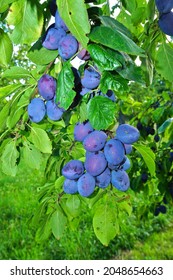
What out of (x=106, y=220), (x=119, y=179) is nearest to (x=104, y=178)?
(x=119, y=179)

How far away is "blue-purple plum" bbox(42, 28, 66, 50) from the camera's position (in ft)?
2.65

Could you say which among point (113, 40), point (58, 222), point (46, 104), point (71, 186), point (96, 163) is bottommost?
point (58, 222)

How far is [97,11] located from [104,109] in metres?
0.21

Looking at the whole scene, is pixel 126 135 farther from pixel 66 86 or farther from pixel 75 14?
pixel 75 14

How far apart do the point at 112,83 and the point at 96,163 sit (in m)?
0.23

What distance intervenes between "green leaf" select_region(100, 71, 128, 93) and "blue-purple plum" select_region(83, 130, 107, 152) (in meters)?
0.17

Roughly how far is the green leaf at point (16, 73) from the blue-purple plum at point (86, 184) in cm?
33

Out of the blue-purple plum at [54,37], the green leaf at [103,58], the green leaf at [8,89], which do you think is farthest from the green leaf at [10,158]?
the green leaf at [103,58]

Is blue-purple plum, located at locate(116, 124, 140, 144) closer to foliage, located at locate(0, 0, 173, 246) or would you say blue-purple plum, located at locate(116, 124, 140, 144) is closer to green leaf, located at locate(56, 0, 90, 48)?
foliage, located at locate(0, 0, 173, 246)

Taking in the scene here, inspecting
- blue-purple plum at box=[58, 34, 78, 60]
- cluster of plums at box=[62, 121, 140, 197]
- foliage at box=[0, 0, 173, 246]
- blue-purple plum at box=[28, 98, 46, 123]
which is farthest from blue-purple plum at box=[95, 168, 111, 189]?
blue-purple plum at box=[58, 34, 78, 60]

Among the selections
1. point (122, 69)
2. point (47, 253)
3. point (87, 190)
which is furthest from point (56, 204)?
point (47, 253)

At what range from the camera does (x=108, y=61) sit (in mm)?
708

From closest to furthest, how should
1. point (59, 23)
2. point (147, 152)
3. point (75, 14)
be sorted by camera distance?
point (75, 14), point (59, 23), point (147, 152)

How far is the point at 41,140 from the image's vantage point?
43.8 inches
